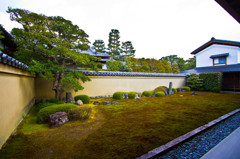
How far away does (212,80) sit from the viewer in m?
12.6

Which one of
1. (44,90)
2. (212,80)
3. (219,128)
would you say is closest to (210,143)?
(219,128)

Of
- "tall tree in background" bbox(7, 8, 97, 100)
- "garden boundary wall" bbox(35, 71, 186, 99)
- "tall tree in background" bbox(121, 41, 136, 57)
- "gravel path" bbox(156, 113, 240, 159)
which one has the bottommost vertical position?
"gravel path" bbox(156, 113, 240, 159)

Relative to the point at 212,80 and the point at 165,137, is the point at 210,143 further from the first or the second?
the point at 212,80

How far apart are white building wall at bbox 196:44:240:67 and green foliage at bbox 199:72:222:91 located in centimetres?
508

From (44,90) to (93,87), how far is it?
338cm

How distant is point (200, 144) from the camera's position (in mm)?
2584

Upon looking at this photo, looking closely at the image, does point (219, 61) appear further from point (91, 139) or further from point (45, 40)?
point (45, 40)

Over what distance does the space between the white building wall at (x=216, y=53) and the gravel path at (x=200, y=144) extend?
1649 centimetres

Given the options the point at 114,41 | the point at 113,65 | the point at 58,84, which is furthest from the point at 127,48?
the point at 58,84

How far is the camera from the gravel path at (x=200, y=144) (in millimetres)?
2210

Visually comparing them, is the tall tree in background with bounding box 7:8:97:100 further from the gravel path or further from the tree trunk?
the gravel path

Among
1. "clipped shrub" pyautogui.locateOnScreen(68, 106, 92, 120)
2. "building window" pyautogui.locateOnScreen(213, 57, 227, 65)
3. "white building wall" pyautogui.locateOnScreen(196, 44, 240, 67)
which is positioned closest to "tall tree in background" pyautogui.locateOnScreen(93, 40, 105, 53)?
"white building wall" pyautogui.locateOnScreen(196, 44, 240, 67)

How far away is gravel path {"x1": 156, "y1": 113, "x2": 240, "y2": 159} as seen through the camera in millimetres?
2210

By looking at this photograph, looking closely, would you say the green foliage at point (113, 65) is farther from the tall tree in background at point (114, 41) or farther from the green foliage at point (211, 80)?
the tall tree in background at point (114, 41)
